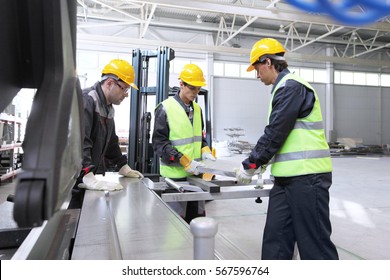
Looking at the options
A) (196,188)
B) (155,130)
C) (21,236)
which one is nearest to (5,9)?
(21,236)

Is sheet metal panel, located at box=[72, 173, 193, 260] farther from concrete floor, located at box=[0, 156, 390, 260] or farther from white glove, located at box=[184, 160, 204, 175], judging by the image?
white glove, located at box=[184, 160, 204, 175]

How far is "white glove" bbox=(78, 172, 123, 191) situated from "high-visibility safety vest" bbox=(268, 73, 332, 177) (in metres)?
1.20

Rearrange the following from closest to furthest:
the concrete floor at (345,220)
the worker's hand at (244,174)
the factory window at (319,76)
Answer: the worker's hand at (244,174), the concrete floor at (345,220), the factory window at (319,76)

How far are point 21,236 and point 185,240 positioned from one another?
854 mm

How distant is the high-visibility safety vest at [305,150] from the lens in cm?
210

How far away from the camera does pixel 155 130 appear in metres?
3.12

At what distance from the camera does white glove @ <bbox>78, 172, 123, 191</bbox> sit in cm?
218

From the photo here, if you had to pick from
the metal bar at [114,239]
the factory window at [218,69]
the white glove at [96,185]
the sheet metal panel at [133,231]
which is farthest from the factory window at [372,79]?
the metal bar at [114,239]

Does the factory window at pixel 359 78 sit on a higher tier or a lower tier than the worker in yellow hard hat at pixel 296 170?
higher

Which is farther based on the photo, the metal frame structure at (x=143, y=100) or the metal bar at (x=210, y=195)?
the metal frame structure at (x=143, y=100)

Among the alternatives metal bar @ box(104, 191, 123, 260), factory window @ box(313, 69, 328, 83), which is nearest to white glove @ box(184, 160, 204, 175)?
metal bar @ box(104, 191, 123, 260)

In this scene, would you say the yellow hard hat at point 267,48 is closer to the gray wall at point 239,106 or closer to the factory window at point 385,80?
the gray wall at point 239,106

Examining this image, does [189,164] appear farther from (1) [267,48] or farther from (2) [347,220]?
(2) [347,220]

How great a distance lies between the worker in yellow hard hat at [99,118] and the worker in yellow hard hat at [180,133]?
554 mm
